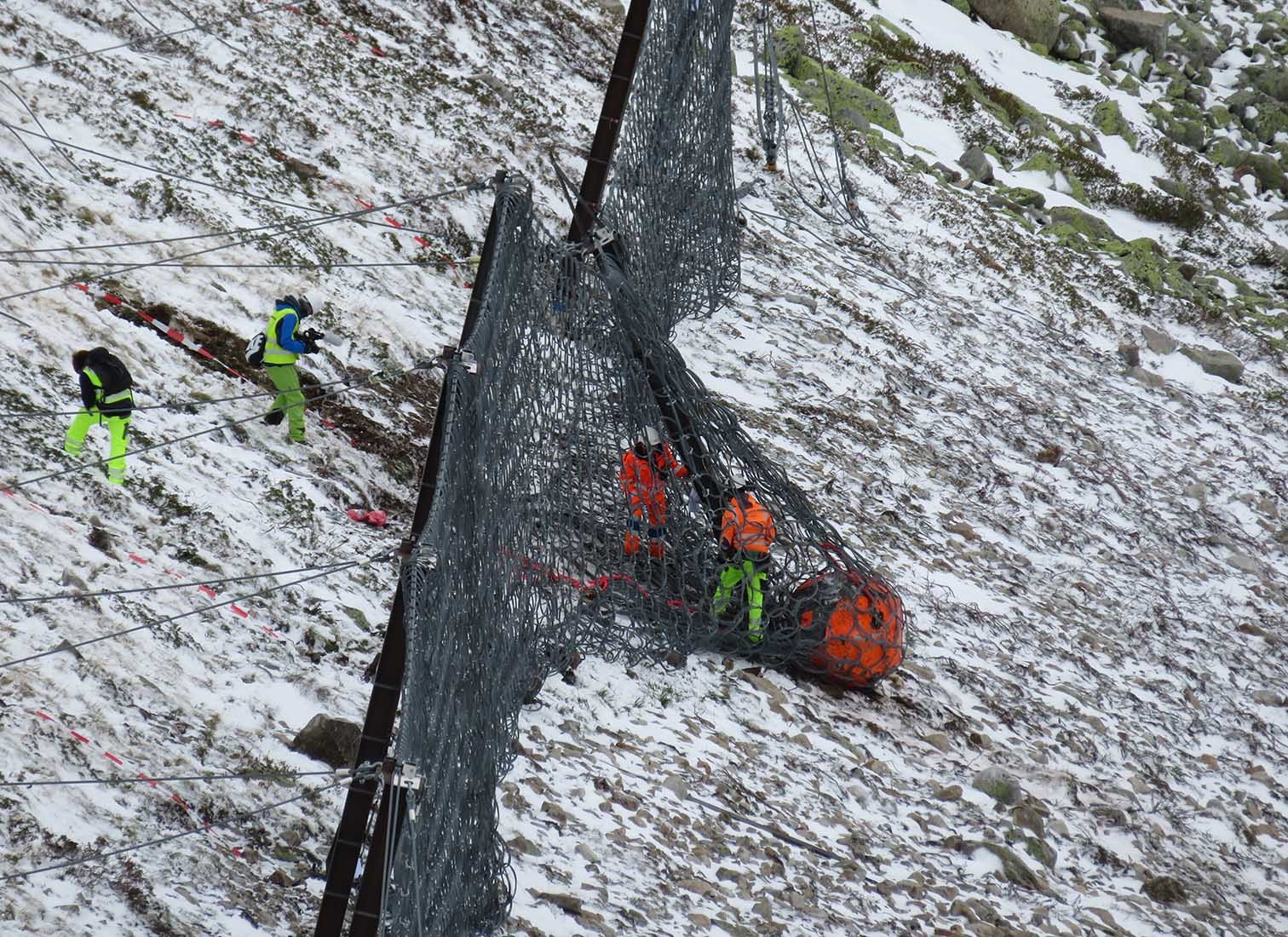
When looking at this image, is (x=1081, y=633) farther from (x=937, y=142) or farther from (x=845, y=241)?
(x=937, y=142)

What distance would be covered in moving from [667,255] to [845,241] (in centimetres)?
582

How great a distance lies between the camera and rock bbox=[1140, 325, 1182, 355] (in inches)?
597

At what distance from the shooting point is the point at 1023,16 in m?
23.1

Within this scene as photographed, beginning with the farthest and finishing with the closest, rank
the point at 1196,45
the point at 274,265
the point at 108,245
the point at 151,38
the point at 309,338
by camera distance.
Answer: the point at 1196,45 < the point at 151,38 < the point at 274,265 < the point at 108,245 < the point at 309,338

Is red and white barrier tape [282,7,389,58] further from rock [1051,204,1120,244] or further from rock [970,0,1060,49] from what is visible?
rock [970,0,1060,49]

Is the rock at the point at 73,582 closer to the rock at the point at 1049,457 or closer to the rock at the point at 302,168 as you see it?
the rock at the point at 302,168

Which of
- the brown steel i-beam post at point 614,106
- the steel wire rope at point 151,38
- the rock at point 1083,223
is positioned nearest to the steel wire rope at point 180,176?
the steel wire rope at point 151,38

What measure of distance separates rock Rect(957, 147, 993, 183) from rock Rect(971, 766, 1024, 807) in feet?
41.3

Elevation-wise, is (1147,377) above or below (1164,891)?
above

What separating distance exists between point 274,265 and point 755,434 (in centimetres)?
405

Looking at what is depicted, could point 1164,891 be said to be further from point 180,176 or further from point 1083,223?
point 1083,223

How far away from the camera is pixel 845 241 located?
48.0ft

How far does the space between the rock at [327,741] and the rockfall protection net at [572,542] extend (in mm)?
911

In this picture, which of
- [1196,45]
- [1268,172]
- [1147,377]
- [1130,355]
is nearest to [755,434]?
[1147,377]
